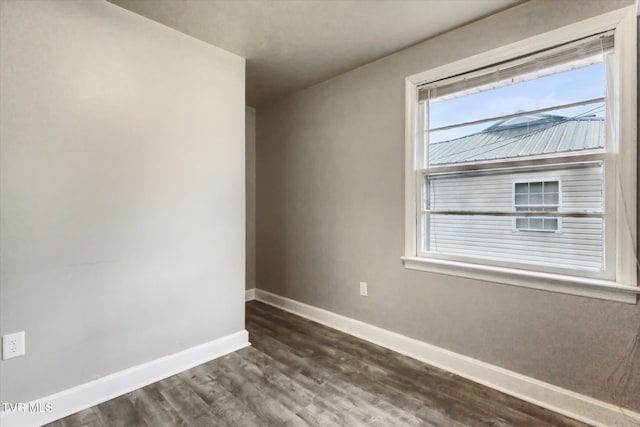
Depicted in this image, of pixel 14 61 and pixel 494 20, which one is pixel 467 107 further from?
pixel 14 61

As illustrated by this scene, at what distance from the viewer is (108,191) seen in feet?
6.48

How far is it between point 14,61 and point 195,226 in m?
1.33

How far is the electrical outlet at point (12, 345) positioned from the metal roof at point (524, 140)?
9.13ft

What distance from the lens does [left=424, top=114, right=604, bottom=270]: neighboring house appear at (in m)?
1.80

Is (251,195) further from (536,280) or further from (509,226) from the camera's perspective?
(536,280)

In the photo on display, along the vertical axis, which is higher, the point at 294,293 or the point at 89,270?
A: the point at 89,270

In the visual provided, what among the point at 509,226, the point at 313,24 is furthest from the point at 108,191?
the point at 509,226

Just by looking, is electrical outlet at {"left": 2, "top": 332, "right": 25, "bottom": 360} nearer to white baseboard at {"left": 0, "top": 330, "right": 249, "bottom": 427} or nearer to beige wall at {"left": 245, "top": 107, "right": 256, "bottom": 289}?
white baseboard at {"left": 0, "top": 330, "right": 249, "bottom": 427}

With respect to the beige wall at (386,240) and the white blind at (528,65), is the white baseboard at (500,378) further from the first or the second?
the white blind at (528,65)

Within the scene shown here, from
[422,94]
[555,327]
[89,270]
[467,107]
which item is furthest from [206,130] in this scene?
[555,327]

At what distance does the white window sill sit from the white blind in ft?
4.04

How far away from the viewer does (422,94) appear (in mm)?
2475

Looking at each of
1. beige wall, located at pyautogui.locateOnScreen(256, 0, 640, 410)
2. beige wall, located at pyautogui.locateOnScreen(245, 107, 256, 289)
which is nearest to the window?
beige wall, located at pyautogui.locateOnScreen(256, 0, 640, 410)

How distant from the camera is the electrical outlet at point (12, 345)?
165 cm
